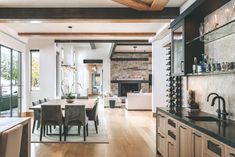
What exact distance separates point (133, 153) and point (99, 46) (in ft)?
44.6

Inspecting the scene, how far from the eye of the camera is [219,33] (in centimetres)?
374

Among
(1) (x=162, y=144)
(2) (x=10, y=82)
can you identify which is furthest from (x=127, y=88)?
(1) (x=162, y=144)

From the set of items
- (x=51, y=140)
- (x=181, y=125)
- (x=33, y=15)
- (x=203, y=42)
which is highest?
(x=33, y=15)

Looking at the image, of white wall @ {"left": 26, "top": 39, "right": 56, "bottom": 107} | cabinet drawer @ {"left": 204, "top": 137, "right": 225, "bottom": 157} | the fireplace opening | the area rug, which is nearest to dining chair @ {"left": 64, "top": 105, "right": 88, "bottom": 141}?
the area rug

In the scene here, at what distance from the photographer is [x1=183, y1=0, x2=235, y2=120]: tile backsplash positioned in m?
3.55

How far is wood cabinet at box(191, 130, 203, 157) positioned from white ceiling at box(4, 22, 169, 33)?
5193mm

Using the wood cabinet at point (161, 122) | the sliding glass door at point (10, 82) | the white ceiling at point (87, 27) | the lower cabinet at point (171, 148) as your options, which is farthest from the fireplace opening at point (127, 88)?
the lower cabinet at point (171, 148)

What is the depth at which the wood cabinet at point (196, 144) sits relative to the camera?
289 centimetres

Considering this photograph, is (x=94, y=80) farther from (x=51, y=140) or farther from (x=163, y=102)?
(x=51, y=140)

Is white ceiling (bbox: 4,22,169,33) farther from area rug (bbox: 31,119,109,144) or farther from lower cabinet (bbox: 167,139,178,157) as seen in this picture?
lower cabinet (bbox: 167,139,178,157)

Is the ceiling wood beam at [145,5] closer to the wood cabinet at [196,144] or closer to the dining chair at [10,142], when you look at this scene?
the wood cabinet at [196,144]

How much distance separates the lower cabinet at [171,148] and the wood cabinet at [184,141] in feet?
0.84

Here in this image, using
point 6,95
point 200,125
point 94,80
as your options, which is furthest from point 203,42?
point 94,80

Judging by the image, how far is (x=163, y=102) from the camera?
35.5 feet
